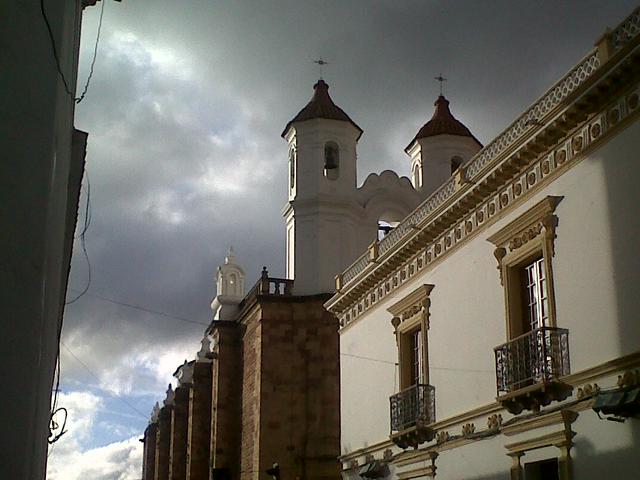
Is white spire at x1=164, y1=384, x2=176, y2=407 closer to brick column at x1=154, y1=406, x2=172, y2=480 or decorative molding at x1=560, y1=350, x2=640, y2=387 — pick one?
brick column at x1=154, y1=406, x2=172, y2=480

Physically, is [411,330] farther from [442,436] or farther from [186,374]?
[186,374]

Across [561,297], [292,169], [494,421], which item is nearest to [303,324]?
[292,169]

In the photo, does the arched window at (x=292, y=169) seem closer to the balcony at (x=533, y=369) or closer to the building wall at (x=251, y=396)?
the building wall at (x=251, y=396)

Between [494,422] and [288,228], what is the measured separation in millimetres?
14914

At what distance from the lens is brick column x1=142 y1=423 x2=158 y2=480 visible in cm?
5094

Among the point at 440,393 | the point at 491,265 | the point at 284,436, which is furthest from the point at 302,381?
the point at 491,265

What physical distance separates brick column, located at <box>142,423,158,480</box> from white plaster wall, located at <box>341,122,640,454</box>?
108 feet

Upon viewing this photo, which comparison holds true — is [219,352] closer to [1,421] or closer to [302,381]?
[302,381]

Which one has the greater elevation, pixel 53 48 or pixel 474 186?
pixel 474 186

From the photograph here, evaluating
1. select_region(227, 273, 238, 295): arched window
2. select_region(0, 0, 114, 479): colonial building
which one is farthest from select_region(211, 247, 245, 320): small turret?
select_region(0, 0, 114, 479): colonial building

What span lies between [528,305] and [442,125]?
16112 mm

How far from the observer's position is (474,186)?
15219mm

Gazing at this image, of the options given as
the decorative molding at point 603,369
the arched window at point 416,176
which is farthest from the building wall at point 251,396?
the decorative molding at point 603,369

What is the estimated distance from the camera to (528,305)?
14078mm
